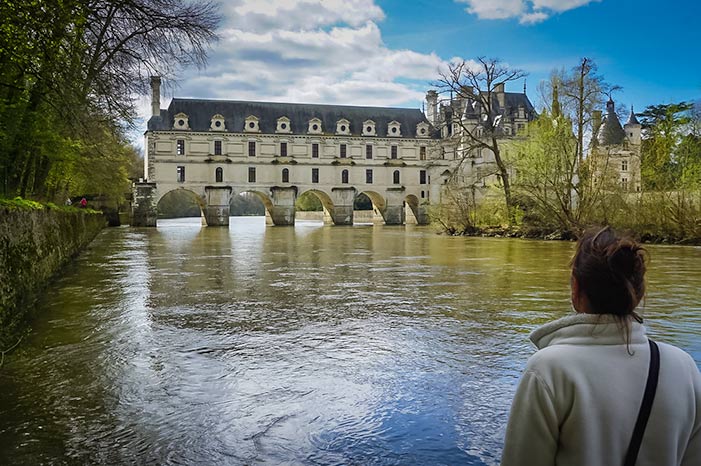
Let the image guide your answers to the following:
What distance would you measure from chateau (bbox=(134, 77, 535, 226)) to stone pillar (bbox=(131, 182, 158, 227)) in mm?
91

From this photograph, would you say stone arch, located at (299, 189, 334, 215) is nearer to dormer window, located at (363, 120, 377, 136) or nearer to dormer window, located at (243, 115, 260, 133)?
dormer window, located at (243, 115, 260, 133)

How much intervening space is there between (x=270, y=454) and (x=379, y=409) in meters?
1.00

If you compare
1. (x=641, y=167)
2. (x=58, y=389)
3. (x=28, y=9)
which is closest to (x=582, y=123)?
(x=641, y=167)

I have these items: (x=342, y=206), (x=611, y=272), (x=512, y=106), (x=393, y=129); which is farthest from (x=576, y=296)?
(x=512, y=106)

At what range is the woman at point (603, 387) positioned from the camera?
1788mm

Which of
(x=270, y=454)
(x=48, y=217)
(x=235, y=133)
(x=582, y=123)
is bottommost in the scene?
(x=270, y=454)

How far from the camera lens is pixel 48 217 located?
1180 centimetres

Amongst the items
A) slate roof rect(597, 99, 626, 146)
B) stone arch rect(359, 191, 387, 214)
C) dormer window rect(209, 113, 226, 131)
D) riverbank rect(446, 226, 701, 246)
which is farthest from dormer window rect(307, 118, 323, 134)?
riverbank rect(446, 226, 701, 246)

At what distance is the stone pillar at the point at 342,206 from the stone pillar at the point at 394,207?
179 inches

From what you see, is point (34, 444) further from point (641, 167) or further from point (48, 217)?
point (641, 167)

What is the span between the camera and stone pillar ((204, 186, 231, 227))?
58000mm

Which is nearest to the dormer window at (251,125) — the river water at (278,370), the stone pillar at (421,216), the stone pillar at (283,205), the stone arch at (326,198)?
the stone pillar at (283,205)

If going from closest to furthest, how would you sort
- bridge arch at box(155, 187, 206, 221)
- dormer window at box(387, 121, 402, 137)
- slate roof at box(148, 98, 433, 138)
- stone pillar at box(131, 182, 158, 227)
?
1. stone pillar at box(131, 182, 158, 227)
2. slate roof at box(148, 98, 433, 138)
3. dormer window at box(387, 121, 402, 137)
4. bridge arch at box(155, 187, 206, 221)

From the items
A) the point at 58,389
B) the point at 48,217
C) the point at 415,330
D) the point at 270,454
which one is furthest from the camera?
the point at 48,217
